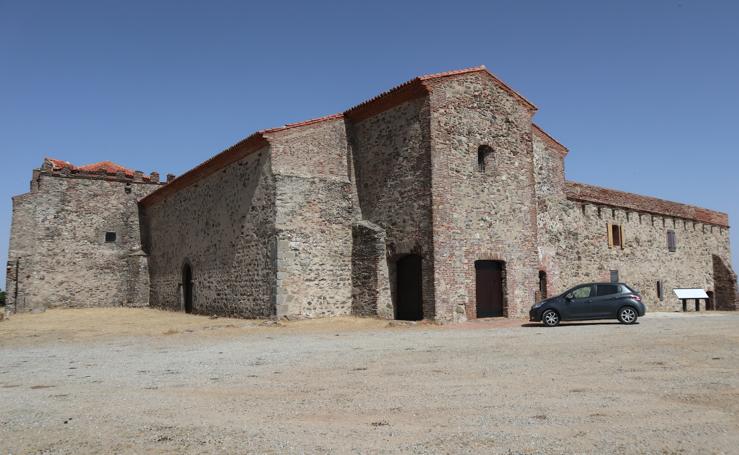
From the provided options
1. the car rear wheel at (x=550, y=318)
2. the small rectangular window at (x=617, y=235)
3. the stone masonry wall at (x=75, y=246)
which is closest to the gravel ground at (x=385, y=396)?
the car rear wheel at (x=550, y=318)

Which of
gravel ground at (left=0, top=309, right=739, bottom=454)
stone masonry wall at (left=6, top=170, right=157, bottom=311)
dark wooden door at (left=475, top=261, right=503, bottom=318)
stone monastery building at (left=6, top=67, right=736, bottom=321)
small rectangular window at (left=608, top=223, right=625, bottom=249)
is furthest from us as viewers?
stone masonry wall at (left=6, top=170, right=157, bottom=311)

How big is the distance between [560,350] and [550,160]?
44.4 feet

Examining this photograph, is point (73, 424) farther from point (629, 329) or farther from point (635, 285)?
point (635, 285)

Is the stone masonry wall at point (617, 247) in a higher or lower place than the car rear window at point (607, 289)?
higher

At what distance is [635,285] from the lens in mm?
24938

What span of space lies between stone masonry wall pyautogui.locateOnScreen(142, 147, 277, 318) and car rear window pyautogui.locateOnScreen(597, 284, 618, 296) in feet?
32.3

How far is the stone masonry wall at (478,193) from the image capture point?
639 inches

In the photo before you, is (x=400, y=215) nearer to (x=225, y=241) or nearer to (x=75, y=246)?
(x=225, y=241)

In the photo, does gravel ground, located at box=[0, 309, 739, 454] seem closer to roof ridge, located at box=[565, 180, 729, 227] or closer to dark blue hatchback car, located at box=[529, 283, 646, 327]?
dark blue hatchback car, located at box=[529, 283, 646, 327]

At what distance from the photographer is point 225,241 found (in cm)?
1978

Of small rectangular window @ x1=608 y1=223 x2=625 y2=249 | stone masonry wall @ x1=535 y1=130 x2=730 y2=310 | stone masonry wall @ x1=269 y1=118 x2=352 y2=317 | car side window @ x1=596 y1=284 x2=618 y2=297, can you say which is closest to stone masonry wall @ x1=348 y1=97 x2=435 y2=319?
stone masonry wall @ x1=269 y1=118 x2=352 y2=317

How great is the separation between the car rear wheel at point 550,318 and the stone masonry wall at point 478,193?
2171 millimetres

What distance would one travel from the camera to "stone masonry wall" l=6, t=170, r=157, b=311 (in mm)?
26297

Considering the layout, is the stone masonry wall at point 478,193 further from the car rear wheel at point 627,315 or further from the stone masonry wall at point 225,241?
the stone masonry wall at point 225,241
